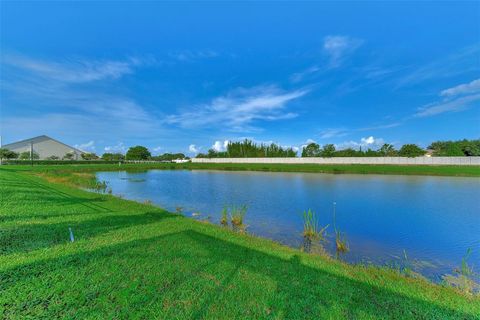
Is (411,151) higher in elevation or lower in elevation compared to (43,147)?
lower

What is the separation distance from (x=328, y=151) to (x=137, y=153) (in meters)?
80.7

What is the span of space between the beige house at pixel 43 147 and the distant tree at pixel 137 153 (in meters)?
22.2

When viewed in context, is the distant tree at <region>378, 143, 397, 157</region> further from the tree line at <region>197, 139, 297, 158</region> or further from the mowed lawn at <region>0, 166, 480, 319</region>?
the mowed lawn at <region>0, 166, 480, 319</region>

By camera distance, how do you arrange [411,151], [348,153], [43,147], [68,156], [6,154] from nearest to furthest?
[411,151] < [6,154] < [348,153] < [43,147] < [68,156]

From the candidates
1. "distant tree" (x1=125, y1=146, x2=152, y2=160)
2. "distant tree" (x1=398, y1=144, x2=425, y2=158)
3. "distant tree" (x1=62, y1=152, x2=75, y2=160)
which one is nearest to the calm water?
"distant tree" (x1=398, y1=144, x2=425, y2=158)

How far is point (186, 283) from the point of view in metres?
3.57

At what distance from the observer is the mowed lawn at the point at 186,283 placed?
2.96m

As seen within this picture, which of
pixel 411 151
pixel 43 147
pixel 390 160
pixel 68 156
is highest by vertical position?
pixel 43 147

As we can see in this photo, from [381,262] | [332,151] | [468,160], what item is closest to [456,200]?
[381,262]

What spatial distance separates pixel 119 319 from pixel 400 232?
9.89 m

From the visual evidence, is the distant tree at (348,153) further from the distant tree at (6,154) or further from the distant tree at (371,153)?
the distant tree at (6,154)

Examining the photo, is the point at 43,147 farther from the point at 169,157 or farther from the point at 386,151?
the point at 386,151

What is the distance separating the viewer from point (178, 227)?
7039mm

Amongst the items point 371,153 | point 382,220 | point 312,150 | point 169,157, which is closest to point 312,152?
point 312,150
